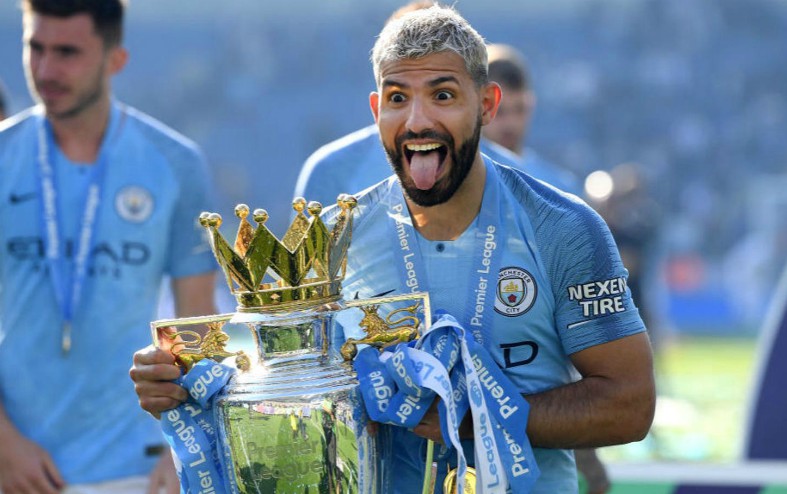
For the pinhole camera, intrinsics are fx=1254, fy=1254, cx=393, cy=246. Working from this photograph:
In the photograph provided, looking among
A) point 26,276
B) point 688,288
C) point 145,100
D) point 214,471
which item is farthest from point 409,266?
point 145,100

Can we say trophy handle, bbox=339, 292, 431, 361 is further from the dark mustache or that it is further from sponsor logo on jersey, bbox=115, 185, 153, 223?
sponsor logo on jersey, bbox=115, 185, 153, 223

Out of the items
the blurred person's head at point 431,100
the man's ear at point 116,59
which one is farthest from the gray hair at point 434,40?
the man's ear at point 116,59

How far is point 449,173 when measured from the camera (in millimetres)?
2279

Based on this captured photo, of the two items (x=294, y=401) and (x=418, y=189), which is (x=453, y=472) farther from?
(x=418, y=189)

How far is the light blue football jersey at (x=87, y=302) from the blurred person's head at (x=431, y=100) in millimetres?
1679

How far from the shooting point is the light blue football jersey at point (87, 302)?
373 cm

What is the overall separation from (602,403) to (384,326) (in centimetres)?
41

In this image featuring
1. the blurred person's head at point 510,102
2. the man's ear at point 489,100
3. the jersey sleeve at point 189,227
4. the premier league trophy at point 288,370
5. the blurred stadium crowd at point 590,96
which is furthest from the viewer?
the blurred stadium crowd at point 590,96

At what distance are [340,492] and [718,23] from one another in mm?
21302

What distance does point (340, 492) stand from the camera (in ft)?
7.08

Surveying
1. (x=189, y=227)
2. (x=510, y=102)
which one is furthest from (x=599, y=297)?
(x=510, y=102)

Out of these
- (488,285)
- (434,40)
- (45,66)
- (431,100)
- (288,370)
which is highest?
(45,66)

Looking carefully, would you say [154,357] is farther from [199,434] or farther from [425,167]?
[425,167]

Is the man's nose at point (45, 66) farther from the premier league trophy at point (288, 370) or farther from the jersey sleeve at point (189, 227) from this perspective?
the premier league trophy at point (288, 370)
